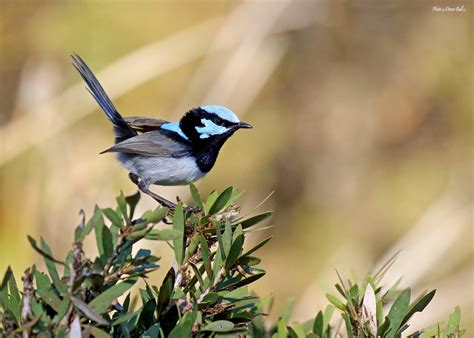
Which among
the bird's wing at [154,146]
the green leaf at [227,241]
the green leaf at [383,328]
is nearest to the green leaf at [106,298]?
the green leaf at [227,241]

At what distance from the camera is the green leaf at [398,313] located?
1.40m

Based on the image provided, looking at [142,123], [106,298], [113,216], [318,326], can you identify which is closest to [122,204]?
[113,216]

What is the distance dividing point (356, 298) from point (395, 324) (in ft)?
0.37

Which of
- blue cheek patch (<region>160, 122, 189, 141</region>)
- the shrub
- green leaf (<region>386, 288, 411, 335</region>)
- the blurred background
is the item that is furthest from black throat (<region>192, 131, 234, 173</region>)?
green leaf (<region>386, 288, 411, 335</region>)

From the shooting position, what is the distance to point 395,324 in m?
1.41

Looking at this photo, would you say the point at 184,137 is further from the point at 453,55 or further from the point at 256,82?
the point at 453,55

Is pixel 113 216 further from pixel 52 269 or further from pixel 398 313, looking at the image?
pixel 398 313

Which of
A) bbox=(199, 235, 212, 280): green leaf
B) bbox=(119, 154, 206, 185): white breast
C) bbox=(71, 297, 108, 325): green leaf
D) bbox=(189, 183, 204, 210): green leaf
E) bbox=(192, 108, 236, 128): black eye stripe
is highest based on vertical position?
bbox=(192, 108, 236, 128): black eye stripe

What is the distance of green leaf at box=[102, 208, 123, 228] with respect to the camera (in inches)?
46.7

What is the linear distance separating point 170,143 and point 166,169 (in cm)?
14

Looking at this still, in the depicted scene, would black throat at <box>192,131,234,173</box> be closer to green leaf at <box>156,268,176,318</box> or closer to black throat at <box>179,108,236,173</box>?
black throat at <box>179,108,236,173</box>

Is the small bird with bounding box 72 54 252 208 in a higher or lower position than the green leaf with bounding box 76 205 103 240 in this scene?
higher

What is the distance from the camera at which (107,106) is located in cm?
319

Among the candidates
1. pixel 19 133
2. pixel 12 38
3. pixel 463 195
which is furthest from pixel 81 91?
pixel 463 195
